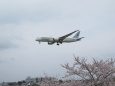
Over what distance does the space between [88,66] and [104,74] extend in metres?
1.00

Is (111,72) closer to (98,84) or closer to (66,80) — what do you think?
(98,84)

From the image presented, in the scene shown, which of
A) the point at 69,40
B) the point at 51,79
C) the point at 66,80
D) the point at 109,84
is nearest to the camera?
the point at 109,84

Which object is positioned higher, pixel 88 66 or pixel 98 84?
pixel 88 66

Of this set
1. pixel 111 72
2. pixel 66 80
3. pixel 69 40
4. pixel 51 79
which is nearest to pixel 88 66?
pixel 111 72

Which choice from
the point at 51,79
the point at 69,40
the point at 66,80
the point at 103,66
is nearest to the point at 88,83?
the point at 103,66

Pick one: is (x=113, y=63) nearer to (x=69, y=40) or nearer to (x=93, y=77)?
(x=93, y=77)

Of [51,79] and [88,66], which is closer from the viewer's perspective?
[88,66]

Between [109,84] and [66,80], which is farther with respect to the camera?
[66,80]

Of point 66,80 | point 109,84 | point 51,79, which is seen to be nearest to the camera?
point 109,84

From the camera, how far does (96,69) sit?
12.4 metres

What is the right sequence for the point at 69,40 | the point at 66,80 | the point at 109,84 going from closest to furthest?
1. the point at 109,84
2. the point at 66,80
3. the point at 69,40

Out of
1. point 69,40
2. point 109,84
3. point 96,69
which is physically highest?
point 69,40

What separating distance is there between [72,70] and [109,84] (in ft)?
7.29

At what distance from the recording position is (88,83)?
40.3 feet
